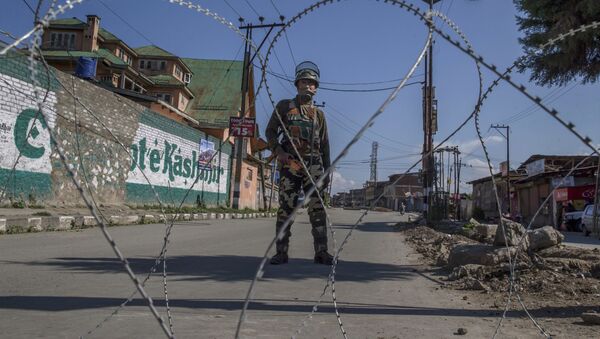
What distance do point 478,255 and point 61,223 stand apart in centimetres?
863

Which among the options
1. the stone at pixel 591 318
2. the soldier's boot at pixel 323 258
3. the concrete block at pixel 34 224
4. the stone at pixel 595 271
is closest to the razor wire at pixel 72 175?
the stone at pixel 591 318

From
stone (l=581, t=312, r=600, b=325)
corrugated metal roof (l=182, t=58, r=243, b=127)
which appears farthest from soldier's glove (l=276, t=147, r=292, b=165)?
corrugated metal roof (l=182, t=58, r=243, b=127)

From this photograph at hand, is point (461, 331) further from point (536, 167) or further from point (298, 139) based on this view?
point (536, 167)

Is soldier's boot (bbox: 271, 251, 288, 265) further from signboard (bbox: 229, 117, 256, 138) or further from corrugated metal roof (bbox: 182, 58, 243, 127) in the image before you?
corrugated metal roof (bbox: 182, 58, 243, 127)

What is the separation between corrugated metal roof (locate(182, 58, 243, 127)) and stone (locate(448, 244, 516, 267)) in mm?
28646

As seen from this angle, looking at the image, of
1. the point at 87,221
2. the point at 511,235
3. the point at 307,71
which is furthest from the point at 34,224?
the point at 511,235

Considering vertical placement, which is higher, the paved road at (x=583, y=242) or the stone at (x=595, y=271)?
the stone at (x=595, y=271)

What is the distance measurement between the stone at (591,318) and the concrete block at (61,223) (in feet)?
31.6

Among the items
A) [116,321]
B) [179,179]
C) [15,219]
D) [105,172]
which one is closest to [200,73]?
[179,179]

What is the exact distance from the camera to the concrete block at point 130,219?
42.8ft

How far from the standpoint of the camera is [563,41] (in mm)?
5121

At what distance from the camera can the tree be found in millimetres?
5000

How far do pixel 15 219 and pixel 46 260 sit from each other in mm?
4659

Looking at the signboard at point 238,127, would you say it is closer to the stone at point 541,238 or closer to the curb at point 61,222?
the curb at point 61,222
